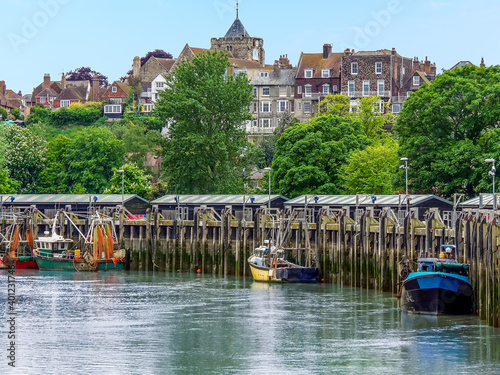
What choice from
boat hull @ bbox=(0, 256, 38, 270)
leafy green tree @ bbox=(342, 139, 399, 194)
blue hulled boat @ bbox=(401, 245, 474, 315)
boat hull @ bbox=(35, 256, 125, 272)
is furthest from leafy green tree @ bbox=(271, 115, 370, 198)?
blue hulled boat @ bbox=(401, 245, 474, 315)

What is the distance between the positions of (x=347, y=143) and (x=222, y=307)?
49383 mm

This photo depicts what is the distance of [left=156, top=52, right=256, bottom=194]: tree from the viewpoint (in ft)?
372

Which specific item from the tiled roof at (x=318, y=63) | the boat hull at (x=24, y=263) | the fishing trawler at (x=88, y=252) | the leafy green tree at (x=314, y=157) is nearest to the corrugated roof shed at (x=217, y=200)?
the fishing trawler at (x=88, y=252)

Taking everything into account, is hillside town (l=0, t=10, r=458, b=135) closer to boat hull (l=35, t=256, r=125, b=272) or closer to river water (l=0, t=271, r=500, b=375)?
boat hull (l=35, t=256, r=125, b=272)

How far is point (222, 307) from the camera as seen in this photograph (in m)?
65.2

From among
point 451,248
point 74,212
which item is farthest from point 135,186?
point 451,248

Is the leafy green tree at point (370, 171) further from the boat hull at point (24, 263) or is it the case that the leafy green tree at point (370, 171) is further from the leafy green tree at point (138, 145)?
the leafy green tree at point (138, 145)

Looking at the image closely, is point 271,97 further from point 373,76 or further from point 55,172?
point 55,172

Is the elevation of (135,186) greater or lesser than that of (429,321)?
greater

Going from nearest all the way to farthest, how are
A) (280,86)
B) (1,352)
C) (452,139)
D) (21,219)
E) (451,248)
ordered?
(1,352) < (451,248) < (452,139) < (21,219) < (280,86)

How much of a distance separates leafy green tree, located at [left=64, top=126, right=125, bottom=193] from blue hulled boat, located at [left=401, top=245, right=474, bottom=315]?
8486cm

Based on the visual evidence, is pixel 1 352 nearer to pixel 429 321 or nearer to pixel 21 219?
pixel 429 321

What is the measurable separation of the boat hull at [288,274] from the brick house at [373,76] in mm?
92639

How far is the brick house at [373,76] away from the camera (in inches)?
6634
